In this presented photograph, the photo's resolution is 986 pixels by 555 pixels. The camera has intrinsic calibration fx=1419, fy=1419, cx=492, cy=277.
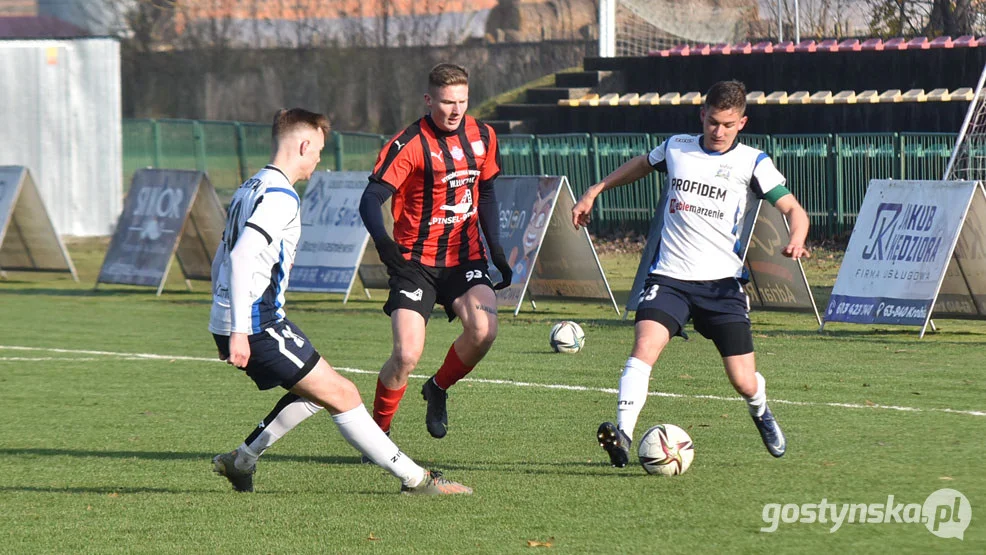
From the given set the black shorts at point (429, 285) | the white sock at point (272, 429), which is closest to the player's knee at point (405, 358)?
the black shorts at point (429, 285)

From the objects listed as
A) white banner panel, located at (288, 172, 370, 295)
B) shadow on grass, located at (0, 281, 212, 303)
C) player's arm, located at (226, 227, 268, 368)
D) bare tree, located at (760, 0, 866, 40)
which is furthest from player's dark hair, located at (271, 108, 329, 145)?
bare tree, located at (760, 0, 866, 40)

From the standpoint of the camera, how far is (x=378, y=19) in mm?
39750

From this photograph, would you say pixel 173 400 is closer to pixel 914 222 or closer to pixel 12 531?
pixel 12 531

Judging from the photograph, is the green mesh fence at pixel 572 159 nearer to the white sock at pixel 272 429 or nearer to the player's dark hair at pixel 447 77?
the player's dark hair at pixel 447 77

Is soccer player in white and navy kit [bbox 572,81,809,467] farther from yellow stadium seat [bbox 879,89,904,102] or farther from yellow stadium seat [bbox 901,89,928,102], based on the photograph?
yellow stadium seat [bbox 879,89,904,102]

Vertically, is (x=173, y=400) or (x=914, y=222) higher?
(x=914, y=222)

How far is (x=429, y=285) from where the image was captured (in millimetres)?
7777

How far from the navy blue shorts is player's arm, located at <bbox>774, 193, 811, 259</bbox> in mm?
392

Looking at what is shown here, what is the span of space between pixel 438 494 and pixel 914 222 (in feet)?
25.8

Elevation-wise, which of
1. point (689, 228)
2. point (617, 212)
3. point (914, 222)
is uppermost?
point (689, 228)

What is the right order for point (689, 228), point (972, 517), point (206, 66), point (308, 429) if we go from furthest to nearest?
point (206, 66), point (308, 429), point (689, 228), point (972, 517)

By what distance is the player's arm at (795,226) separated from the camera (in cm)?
682

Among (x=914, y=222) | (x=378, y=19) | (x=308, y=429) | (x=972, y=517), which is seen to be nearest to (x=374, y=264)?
(x=914, y=222)

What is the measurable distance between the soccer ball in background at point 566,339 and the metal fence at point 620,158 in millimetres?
11415
